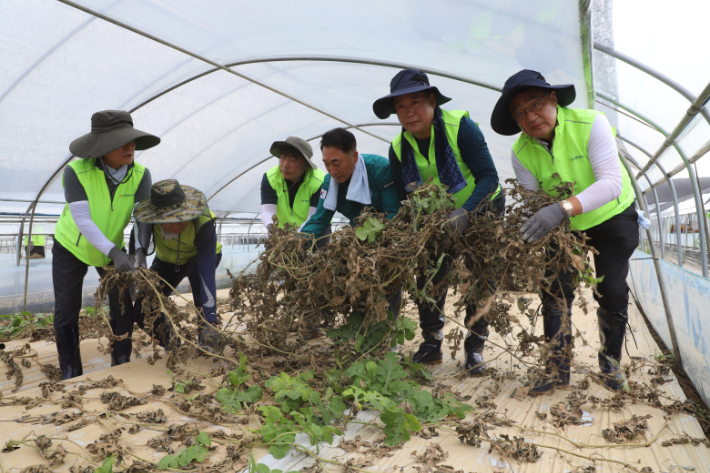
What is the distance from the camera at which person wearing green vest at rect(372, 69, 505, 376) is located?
112 inches

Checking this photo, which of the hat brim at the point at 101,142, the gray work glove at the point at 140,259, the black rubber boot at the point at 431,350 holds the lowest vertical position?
the black rubber boot at the point at 431,350

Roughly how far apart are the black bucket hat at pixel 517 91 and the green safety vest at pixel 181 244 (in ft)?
7.49

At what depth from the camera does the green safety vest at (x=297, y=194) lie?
4.25 m

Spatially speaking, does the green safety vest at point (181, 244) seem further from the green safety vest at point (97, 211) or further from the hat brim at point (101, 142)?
the hat brim at point (101, 142)

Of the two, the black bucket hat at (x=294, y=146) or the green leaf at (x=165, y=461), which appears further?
the black bucket hat at (x=294, y=146)

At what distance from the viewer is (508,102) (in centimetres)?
270

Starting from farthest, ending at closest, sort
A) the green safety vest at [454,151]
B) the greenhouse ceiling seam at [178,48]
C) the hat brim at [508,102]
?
the greenhouse ceiling seam at [178,48]
the green safety vest at [454,151]
the hat brim at [508,102]

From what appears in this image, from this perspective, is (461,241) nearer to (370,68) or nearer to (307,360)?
(307,360)

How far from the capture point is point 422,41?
389cm

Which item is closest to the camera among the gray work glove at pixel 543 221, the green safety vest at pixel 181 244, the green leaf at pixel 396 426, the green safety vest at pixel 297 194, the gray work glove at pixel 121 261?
the green leaf at pixel 396 426

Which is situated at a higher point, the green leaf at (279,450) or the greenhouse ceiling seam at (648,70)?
the greenhouse ceiling seam at (648,70)

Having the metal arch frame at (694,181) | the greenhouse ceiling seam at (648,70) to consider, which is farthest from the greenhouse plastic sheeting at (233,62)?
the metal arch frame at (694,181)

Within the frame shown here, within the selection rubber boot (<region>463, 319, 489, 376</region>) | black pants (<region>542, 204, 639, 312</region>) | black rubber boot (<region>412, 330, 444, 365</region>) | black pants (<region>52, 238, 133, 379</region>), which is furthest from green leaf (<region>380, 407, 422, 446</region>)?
black pants (<region>52, 238, 133, 379</region>)

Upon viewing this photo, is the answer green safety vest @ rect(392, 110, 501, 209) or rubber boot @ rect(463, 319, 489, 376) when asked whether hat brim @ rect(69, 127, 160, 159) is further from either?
rubber boot @ rect(463, 319, 489, 376)
